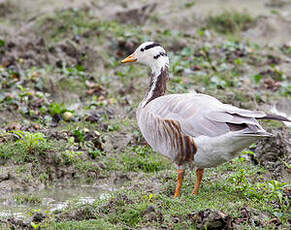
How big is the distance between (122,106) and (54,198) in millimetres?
3378

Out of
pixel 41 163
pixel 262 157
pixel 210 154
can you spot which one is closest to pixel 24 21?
pixel 41 163

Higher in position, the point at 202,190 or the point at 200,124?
the point at 200,124

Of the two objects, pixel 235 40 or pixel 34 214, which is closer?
pixel 34 214

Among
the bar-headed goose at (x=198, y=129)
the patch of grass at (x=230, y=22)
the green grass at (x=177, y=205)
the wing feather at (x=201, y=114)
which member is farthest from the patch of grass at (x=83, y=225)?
the patch of grass at (x=230, y=22)

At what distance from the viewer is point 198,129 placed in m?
6.19

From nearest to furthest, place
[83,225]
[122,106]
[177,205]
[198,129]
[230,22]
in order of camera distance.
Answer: [83,225] < [177,205] < [198,129] < [122,106] < [230,22]

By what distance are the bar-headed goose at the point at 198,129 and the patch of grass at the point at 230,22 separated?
790 centimetres

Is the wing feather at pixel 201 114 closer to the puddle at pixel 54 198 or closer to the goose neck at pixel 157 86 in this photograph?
the goose neck at pixel 157 86

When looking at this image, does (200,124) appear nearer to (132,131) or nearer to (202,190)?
(202,190)

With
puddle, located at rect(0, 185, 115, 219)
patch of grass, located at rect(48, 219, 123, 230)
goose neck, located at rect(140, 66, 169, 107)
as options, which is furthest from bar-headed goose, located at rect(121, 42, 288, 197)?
patch of grass, located at rect(48, 219, 123, 230)

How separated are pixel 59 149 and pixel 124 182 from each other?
1036 mm

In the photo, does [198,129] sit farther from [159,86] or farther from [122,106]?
[122,106]

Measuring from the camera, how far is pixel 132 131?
907 centimetres

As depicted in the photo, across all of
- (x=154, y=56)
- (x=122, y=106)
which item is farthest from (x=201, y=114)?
(x=122, y=106)
